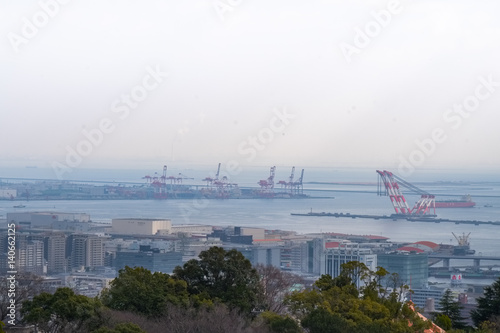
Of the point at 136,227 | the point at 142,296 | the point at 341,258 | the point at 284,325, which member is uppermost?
the point at 142,296

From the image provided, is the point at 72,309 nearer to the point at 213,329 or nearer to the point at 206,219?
the point at 213,329

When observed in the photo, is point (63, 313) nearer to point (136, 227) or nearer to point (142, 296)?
point (142, 296)

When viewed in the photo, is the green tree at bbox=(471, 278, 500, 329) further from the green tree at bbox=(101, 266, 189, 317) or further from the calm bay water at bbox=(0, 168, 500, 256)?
the calm bay water at bbox=(0, 168, 500, 256)

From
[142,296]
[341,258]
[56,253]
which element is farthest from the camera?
[56,253]

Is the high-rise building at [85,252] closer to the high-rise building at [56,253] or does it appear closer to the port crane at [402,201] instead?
the high-rise building at [56,253]

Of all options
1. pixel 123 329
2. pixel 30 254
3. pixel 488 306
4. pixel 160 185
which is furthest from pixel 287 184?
pixel 123 329
